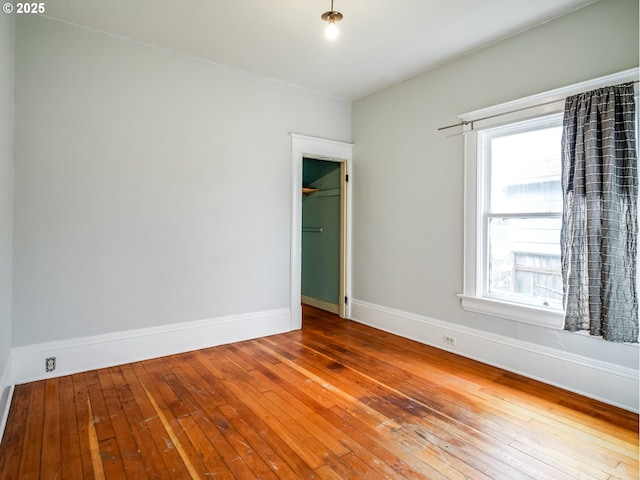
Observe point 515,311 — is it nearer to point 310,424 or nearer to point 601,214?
point 601,214

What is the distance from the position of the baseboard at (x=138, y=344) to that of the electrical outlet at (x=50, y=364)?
17 mm

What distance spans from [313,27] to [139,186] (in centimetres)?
204

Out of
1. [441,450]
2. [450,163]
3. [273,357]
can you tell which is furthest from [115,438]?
[450,163]

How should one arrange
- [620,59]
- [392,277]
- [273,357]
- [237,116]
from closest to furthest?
[620,59] < [273,357] < [237,116] < [392,277]

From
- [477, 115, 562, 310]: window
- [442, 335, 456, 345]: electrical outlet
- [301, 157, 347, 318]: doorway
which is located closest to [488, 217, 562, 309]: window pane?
[477, 115, 562, 310]: window

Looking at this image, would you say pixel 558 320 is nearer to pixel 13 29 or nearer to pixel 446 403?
pixel 446 403

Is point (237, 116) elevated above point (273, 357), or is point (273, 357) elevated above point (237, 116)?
point (237, 116)

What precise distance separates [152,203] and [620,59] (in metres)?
3.80

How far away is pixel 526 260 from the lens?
118 inches

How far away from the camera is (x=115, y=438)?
2.02 m

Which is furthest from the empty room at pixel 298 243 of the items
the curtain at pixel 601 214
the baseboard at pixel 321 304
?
the baseboard at pixel 321 304

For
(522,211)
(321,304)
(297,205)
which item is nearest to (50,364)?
(297,205)

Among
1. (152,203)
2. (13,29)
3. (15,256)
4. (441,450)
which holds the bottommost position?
(441,450)

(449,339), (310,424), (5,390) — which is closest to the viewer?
(310,424)
